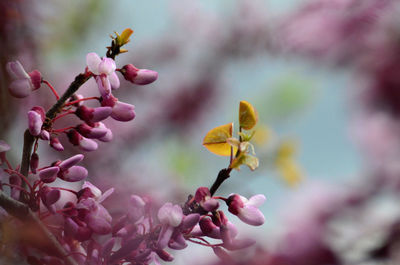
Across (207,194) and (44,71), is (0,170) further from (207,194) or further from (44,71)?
(44,71)

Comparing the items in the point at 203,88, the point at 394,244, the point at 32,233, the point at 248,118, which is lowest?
the point at 32,233

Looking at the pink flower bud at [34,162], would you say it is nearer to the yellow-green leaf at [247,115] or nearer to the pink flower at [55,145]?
the pink flower at [55,145]

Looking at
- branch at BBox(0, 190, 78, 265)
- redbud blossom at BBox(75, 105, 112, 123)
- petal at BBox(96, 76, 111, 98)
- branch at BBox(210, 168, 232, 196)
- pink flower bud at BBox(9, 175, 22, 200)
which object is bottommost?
branch at BBox(0, 190, 78, 265)

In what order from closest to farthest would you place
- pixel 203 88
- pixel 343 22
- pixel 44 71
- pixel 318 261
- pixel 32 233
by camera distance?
pixel 32 233 < pixel 318 261 < pixel 44 71 < pixel 343 22 < pixel 203 88

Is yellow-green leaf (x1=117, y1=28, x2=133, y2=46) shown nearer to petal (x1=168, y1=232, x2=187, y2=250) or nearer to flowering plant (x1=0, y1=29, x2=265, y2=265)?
flowering plant (x1=0, y1=29, x2=265, y2=265)

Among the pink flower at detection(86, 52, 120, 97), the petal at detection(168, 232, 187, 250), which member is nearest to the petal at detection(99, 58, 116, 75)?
the pink flower at detection(86, 52, 120, 97)

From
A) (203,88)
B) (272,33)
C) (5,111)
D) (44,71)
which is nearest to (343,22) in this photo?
(272,33)

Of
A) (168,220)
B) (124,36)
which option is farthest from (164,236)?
(124,36)

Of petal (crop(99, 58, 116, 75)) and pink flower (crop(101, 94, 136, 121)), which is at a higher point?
petal (crop(99, 58, 116, 75))
